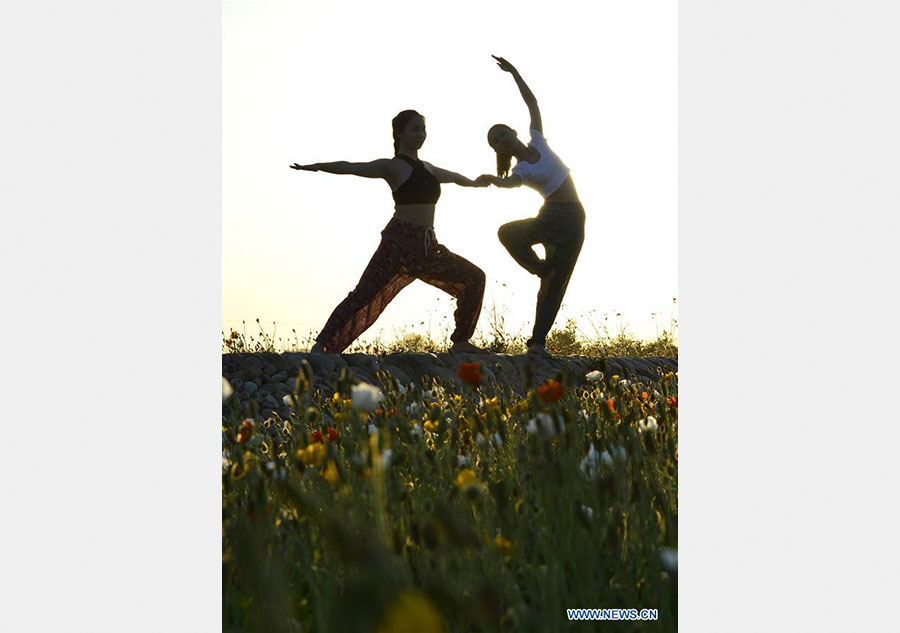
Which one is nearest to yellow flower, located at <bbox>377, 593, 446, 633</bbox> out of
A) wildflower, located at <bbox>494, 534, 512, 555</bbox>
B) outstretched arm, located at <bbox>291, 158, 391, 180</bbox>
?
wildflower, located at <bbox>494, 534, 512, 555</bbox>

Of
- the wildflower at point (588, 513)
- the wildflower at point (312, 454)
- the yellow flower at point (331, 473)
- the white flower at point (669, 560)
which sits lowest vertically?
the white flower at point (669, 560)

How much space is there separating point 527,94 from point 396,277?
1759 mm

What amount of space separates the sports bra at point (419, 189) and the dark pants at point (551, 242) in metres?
0.51

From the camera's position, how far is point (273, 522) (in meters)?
2.61

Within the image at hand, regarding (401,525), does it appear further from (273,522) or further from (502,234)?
(502,234)

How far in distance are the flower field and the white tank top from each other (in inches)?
82.5

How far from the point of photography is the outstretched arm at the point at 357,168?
15.3 feet

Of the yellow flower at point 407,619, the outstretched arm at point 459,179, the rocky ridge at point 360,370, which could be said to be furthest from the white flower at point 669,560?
the outstretched arm at point 459,179

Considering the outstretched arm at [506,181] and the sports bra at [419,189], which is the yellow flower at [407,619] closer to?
the outstretched arm at [506,181]

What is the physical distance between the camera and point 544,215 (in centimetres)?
548

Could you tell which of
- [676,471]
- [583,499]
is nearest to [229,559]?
[583,499]

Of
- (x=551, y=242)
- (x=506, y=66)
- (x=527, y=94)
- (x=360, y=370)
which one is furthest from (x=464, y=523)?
(x=360, y=370)

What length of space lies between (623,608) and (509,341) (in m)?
5.13

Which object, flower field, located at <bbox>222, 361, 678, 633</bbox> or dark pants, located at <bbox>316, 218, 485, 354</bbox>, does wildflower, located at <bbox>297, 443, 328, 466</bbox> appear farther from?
dark pants, located at <bbox>316, 218, 485, 354</bbox>
